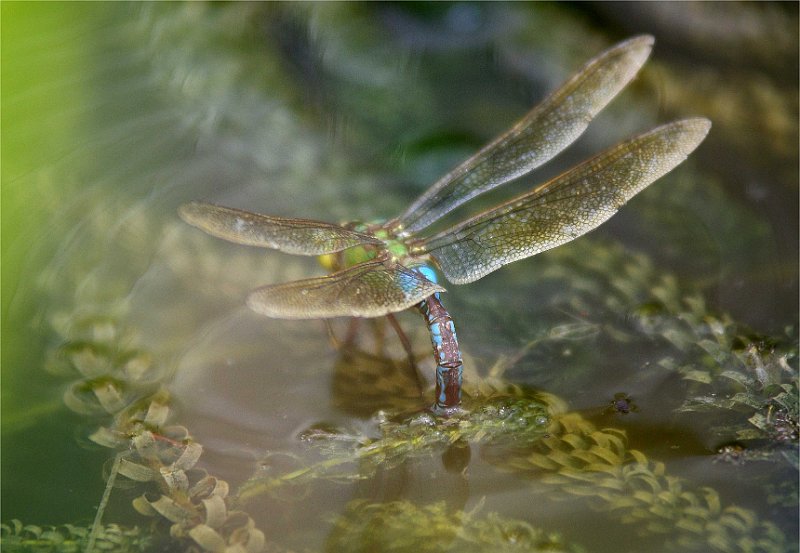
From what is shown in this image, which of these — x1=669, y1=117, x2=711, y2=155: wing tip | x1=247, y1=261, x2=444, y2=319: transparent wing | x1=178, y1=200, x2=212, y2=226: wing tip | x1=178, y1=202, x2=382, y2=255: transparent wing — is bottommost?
x1=247, y1=261, x2=444, y2=319: transparent wing

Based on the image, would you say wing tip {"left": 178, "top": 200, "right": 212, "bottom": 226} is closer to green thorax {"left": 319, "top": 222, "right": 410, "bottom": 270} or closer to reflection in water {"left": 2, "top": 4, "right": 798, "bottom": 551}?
green thorax {"left": 319, "top": 222, "right": 410, "bottom": 270}

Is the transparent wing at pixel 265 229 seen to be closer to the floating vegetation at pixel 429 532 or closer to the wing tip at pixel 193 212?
the wing tip at pixel 193 212

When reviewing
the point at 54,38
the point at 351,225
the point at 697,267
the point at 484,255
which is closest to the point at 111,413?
the point at 351,225

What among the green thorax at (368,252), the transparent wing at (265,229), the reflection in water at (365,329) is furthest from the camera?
the green thorax at (368,252)

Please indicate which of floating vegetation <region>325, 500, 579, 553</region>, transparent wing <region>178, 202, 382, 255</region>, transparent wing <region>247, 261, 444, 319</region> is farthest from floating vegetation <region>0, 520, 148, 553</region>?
transparent wing <region>178, 202, 382, 255</region>

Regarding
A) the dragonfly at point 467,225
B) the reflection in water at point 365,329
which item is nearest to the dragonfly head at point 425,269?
the dragonfly at point 467,225

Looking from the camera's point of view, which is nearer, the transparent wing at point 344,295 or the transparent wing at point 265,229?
the transparent wing at point 344,295

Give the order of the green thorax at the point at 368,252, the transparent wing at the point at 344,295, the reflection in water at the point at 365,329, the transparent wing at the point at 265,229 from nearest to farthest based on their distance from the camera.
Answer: the transparent wing at the point at 344,295
the reflection in water at the point at 365,329
the transparent wing at the point at 265,229
the green thorax at the point at 368,252
